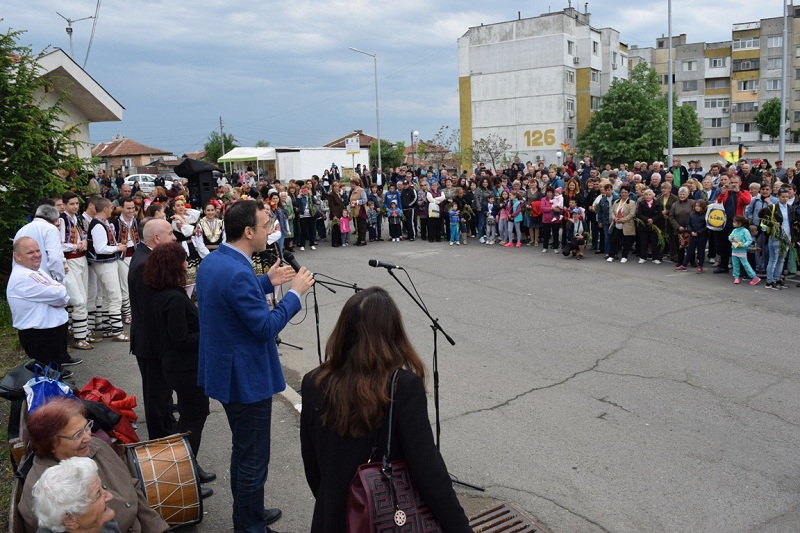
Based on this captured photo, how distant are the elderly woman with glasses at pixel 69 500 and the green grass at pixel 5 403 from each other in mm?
1714

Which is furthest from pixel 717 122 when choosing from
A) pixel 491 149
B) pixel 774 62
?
pixel 491 149

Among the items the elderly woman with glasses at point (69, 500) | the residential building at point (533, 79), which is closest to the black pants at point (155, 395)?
the elderly woman with glasses at point (69, 500)

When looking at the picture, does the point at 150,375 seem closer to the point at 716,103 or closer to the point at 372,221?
the point at 372,221

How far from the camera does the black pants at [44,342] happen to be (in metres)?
6.45

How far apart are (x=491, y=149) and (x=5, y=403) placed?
56.6 metres

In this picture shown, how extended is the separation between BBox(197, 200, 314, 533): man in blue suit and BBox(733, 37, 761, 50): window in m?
89.4

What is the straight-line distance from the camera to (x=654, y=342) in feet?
28.5

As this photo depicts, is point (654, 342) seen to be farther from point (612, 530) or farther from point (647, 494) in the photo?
point (612, 530)

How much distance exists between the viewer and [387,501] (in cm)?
253

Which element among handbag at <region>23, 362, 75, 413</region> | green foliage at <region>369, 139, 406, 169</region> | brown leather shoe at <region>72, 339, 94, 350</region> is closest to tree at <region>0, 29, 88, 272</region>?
brown leather shoe at <region>72, 339, 94, 350</region>

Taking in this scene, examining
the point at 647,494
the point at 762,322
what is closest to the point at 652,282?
the point at 762,322

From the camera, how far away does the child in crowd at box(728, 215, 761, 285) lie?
12297mm

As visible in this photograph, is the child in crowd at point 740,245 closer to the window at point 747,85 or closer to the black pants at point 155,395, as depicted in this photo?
the black pants at point 155,395

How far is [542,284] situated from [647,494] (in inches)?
317
